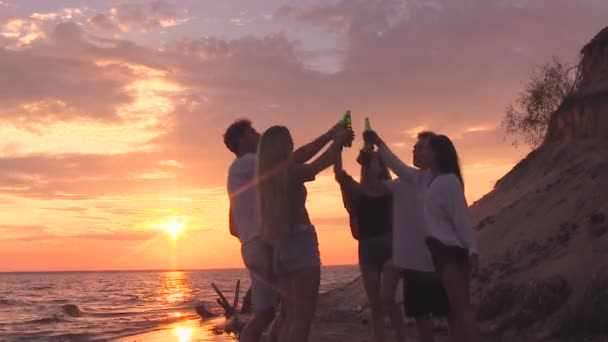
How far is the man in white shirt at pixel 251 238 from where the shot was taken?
5605 mm

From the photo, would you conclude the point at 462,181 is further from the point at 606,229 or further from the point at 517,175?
the point at 517,175

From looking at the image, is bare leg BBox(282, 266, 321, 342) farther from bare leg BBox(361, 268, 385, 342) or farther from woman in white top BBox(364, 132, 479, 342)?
bare leg BBox(361, 268, 385, 342)

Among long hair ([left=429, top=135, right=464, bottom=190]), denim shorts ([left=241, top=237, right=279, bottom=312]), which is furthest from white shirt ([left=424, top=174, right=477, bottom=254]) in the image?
denim shorts ([left=241, top=237, right=279, bottom=312])

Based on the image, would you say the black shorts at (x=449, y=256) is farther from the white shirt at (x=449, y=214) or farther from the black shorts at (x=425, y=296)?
the black shorts at (x=425, y=296)

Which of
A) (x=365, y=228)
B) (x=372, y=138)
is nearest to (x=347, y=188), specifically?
(x=365, y=228)

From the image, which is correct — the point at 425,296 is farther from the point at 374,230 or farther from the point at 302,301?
the point at 302,301

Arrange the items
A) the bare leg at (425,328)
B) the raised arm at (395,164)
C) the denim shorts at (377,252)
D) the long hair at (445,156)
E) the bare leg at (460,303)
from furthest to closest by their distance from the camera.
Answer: the denim shorts at (377,252), the raised arm at (395,164), the bare leg at (425,328), the long hair at (445,156), the bare leg at (460,303)

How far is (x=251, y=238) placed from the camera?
224 inches

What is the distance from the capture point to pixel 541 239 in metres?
12.5

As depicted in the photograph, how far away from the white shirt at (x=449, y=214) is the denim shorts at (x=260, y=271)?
4.29 ft

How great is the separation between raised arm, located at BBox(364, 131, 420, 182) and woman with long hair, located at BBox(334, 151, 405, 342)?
1.24 ft

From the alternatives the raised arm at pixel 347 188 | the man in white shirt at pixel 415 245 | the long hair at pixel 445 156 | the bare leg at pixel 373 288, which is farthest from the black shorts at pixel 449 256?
the bare leg at pixel 373 288

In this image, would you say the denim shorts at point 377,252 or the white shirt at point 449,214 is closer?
the white shirt at point 449,214

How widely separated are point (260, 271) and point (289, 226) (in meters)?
0.58
